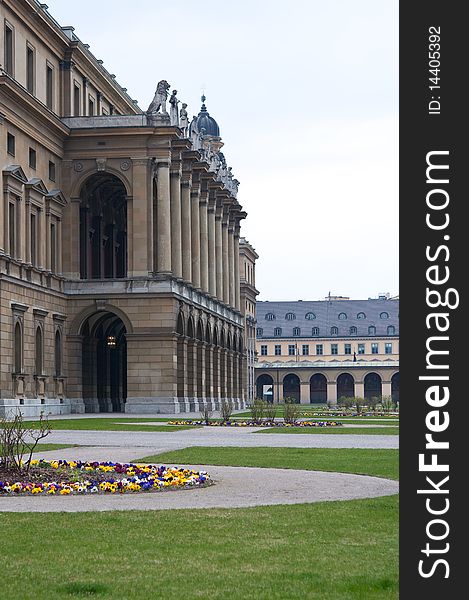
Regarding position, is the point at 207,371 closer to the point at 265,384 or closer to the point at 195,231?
the point at 195,231

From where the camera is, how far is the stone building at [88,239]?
235 feet

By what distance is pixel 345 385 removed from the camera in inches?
7328

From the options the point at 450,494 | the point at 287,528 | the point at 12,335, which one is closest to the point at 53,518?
the point at 287,528

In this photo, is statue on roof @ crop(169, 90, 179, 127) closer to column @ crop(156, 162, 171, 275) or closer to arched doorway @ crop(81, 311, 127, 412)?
column @ crop(156, 162, 171, 275)

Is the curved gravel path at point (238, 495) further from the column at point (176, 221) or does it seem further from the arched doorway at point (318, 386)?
the arched doorway at point (318, 386)

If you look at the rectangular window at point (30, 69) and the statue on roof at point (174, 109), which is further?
the statue on roof at point (174, 109)

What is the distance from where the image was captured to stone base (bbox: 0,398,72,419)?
67250 mm

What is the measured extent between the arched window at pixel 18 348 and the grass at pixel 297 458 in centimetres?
3785

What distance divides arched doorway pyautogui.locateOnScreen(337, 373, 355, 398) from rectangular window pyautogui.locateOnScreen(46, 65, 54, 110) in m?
110

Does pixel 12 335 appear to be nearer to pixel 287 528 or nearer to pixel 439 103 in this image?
pixel 287 528

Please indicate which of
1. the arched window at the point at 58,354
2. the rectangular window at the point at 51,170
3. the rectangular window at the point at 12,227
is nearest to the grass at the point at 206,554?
the rectangular window at the point at 12,227

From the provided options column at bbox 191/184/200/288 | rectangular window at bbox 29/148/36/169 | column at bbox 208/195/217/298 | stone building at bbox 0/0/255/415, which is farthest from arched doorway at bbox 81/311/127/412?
rectangular window at bbox 29/148/36/169

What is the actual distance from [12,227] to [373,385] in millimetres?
118520

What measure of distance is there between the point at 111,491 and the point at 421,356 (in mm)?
13695
